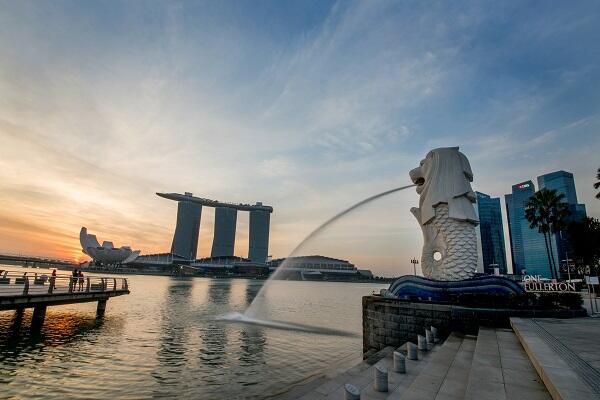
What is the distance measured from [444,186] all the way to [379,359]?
12.3 meters

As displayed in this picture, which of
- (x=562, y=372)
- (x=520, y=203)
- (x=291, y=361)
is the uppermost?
(x=520, y=203)

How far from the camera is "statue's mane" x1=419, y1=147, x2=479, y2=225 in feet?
66.6

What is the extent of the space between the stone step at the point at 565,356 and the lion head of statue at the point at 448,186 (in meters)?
9.19

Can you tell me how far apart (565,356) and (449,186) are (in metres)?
14.6

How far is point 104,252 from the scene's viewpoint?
178625mm

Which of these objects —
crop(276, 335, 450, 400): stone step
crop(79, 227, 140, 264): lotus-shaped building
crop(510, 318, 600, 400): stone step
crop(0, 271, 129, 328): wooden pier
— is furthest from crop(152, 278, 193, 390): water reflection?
crop(79, 227, 140, 264): lotus-shaped building

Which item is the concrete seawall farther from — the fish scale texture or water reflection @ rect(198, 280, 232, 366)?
water reflection @ rect(198, 280, 232, 366)

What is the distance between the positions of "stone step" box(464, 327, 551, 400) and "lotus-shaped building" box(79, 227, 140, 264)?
658ft

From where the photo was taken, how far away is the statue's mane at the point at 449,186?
66.6 ft

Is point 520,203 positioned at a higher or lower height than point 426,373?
higher

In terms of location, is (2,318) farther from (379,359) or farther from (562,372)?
(562,372)

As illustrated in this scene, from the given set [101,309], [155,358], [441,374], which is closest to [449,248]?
[441,374]

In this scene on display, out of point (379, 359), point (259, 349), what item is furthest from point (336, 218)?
point (379, 359)

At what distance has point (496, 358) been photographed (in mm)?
8461
